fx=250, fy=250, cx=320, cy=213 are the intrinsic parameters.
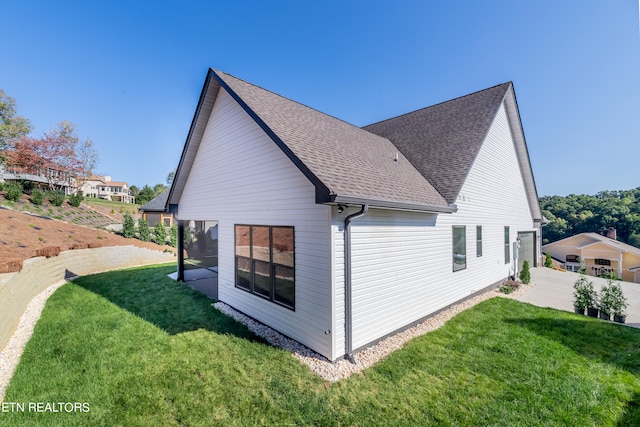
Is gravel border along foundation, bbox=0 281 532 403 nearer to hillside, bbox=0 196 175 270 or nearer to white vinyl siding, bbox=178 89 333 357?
white vinyl siding, bbox=178 89 333 357

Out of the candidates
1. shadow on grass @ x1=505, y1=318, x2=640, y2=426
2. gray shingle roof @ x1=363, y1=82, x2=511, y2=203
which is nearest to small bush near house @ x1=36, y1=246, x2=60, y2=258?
gray shingle roof @ x1=363, y1=82, x2=511, y2=203

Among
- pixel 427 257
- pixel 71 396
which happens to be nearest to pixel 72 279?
pixel 71 396

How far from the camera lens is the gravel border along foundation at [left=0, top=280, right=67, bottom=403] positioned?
13.2 feet

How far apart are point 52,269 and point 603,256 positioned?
40267 millimetres

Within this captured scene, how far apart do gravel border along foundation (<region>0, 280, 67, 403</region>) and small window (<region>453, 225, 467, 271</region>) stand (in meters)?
9.58

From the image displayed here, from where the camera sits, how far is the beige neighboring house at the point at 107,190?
58.2 metres

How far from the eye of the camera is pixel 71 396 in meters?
3.52

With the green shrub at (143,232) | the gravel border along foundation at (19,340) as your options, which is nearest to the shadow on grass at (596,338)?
the gravel border along foundation at (19,340)

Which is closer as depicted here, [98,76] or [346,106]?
[98,76]

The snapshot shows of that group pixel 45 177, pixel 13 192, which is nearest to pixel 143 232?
pixel 13 192

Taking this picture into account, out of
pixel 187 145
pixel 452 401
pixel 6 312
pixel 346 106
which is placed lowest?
pixel 452 401

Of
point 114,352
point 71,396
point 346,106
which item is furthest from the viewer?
point 346,106

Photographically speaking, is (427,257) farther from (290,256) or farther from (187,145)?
(187,145)

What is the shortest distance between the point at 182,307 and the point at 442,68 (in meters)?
14.5
